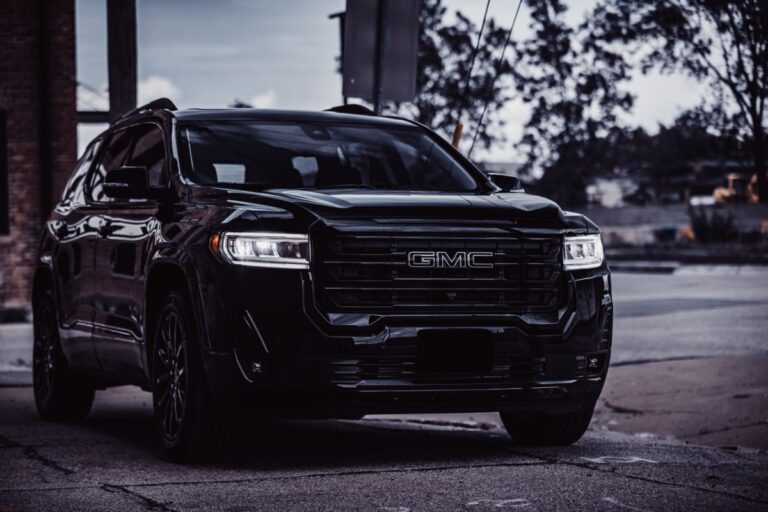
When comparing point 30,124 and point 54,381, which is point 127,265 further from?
point 30,124

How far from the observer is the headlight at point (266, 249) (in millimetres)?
6559

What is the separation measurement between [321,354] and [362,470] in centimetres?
62

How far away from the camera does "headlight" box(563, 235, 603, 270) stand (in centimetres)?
704

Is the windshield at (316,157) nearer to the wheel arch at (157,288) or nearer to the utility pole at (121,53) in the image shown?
the wheel arch at (157,288)

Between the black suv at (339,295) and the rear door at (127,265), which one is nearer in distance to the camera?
the black suv at (339,295)

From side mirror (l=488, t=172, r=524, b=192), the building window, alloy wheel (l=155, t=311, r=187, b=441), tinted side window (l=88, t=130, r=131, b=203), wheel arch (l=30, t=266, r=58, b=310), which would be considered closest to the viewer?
alloy wheel (l=155, t=311, r=187, b=441)

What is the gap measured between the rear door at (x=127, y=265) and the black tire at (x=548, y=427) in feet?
6.65

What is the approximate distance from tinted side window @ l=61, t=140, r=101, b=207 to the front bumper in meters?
3.00

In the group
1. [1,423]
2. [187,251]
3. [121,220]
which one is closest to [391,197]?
[187,251]

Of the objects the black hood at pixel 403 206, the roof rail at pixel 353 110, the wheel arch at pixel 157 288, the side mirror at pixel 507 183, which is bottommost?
the wheel arch at pixel 157 288

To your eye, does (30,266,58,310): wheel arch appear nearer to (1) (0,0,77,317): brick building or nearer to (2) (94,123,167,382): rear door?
(2) (94,123,167,382): rear door

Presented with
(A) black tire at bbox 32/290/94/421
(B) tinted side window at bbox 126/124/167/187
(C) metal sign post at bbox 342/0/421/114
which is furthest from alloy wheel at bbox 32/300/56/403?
(C) metal sign post at bbox 342/0/421/114

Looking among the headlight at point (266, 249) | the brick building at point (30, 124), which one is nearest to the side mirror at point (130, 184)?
the headlight at point (266, 249)

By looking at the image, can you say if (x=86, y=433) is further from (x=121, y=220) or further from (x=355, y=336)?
(x=355, y=336)
